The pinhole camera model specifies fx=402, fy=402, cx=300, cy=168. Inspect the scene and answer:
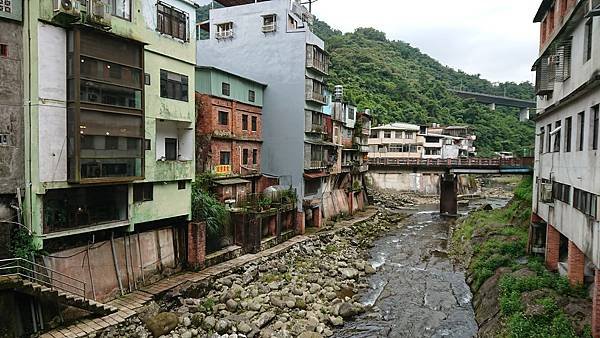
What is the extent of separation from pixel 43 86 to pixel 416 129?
6018 centimetres

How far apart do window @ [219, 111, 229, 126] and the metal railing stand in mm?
14202

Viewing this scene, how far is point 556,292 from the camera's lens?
49.0ft

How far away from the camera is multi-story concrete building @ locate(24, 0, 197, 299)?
14211mm

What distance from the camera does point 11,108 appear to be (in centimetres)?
1394

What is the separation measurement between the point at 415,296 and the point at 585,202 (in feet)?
35.1

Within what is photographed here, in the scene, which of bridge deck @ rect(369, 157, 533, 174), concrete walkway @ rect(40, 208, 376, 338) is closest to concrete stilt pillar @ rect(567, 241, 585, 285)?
concrete walkway @ rect(40, 208, 376, 338)

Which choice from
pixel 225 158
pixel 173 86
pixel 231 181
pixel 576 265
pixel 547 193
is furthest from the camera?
pixel 225 158

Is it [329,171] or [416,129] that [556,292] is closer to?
[329,171]

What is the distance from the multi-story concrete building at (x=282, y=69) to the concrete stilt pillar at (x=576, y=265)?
19688 millimetres

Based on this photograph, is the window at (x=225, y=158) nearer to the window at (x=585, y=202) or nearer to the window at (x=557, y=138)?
the window at (x=557, y=138)

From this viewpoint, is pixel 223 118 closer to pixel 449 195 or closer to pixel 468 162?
pixel 449 195

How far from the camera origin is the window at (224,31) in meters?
33.9

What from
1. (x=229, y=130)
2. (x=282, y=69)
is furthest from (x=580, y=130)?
(x=282, y=69)

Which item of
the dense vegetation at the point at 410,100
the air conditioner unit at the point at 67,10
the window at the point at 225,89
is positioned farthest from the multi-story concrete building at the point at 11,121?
the dense vegetation at the point at 410,100
